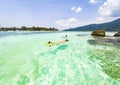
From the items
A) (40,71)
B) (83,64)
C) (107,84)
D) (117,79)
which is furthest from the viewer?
(83,64)

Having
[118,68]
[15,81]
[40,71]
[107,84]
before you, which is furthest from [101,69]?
[15,81]

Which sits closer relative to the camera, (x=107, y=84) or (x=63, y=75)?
(x=107, y=84)

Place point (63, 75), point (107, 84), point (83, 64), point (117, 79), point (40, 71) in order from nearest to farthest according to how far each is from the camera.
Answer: point (107, 84), point (117, 79), point (63, 75), point (40, 71), point (83, 64)

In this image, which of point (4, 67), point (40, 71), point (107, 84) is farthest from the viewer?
point (4, 67)

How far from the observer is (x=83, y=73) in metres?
12.1

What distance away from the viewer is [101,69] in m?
12.8

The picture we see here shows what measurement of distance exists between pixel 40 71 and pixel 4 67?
3.29 m

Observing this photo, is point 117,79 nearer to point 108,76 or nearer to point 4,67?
point 108,76

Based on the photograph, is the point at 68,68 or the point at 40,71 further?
the point at 68,68

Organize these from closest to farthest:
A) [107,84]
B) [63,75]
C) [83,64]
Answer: [107,84], [63,75], [83,64]

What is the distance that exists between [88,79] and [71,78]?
3.83ft

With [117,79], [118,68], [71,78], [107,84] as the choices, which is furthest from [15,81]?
[118,68]

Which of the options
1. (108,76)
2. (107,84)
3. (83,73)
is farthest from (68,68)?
(107,84)

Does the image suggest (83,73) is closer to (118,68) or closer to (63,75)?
(63,75)
